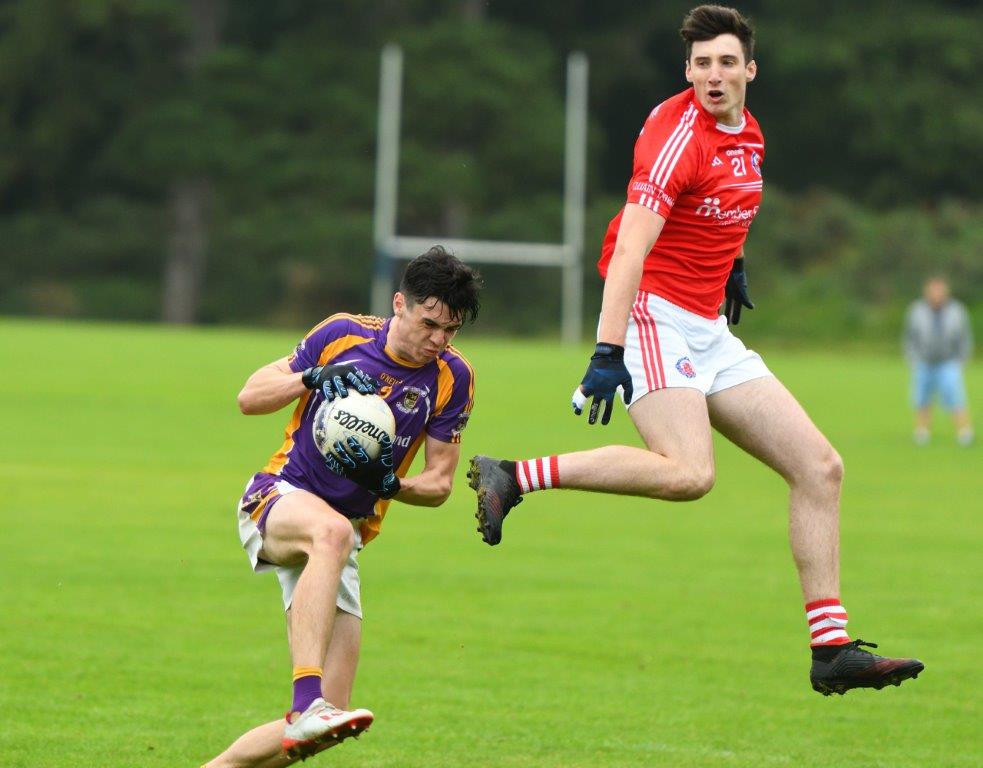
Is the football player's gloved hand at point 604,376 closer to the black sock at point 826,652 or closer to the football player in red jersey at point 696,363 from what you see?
the football player in red jersey at point 696,363

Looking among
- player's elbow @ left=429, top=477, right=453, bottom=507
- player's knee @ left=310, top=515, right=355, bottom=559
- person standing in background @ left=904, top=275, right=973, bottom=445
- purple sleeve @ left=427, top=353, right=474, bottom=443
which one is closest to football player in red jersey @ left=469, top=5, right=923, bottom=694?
player's elbow @ left=429, top=477, right=453, bottom=507

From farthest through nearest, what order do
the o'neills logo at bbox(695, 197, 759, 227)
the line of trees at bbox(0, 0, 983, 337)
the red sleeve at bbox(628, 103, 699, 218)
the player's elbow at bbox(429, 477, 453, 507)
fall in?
the line of trees at bbox(0, 0, 983, 337) < the o'neills logo at bbox(695, 197, 759, 227) < the red sleeve at bbox(628, 103, 699, 218) < the player's elbow at bbox(429, 477, 453, 507)

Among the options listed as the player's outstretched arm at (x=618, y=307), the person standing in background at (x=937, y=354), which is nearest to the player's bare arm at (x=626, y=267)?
the player's outstretched arm at (x=618, y=307)

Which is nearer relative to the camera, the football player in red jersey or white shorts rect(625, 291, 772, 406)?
the football player in red jersey

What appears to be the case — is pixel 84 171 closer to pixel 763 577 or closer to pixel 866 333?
pixel 866 333

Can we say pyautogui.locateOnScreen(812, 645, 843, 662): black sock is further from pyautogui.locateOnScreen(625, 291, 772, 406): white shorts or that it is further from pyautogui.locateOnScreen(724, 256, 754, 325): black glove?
pyautogui.locateOnScreen(724, 256, 754, 325): black glove

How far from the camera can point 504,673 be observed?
913 centimetres

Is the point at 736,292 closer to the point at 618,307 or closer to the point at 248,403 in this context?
the point at 618,307

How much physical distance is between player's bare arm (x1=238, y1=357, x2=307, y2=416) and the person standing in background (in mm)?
17016

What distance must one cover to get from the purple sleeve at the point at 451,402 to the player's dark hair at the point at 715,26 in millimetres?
1644

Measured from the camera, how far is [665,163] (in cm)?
695

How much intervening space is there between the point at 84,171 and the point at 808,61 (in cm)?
2186

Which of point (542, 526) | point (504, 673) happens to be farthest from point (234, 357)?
point (504, 673)

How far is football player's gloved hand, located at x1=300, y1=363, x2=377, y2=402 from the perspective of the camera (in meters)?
6.18
